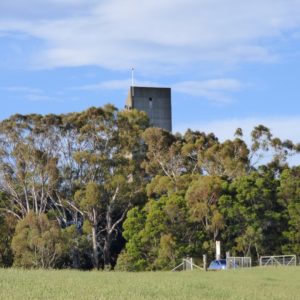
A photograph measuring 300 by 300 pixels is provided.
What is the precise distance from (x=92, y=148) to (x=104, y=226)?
619 centimetres

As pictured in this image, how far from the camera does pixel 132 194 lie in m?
55.2

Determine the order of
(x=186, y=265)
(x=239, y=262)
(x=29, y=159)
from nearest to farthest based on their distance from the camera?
1. (x=186, y=265)
2. (x=239, y=262)
3. (x=29, y=159)

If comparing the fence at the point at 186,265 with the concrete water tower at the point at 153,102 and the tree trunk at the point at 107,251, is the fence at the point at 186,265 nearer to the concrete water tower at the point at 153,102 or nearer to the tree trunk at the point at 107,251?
the tree trunk at the point at 107,251

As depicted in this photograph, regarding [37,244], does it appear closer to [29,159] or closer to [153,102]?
[29,159]

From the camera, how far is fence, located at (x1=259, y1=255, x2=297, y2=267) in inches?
1865

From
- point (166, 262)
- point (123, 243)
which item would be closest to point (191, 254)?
point (166, 262)

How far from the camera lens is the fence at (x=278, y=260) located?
155 ft

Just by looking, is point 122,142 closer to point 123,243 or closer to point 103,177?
point 103,177

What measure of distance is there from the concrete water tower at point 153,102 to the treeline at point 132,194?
788 cm

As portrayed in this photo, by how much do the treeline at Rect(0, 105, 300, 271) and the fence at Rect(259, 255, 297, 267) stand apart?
1.54m

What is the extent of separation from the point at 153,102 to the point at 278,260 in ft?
79.8

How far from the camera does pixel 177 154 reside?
57.8 metres

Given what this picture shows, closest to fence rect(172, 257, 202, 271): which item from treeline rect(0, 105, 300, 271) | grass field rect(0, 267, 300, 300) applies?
treeline rect(0, 105, 300, 271)

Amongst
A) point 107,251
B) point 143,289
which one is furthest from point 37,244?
point 143,289
